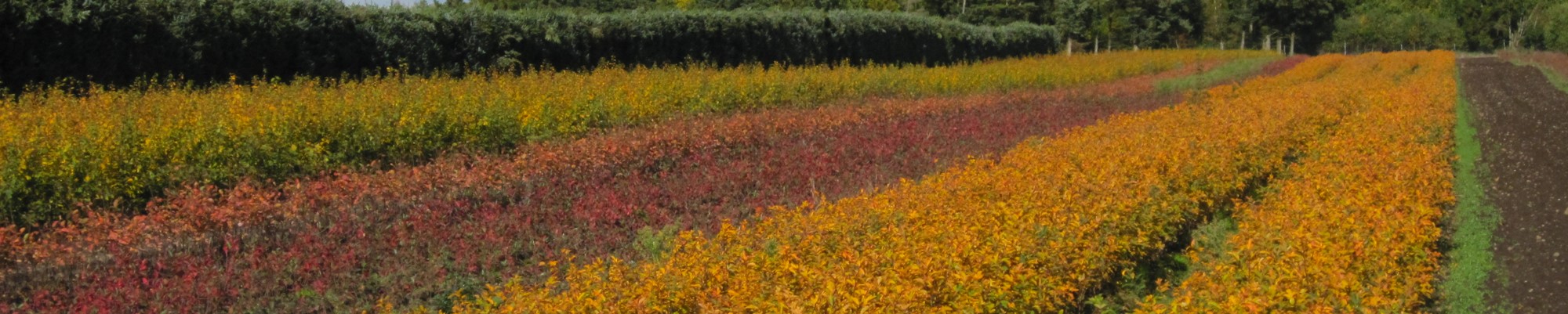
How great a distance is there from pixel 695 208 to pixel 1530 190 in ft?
28.6

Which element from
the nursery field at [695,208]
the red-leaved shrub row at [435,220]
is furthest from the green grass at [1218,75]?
the red-leaved shrub row at [435,220]

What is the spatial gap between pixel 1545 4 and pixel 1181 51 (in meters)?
52.4

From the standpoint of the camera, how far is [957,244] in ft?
17.5

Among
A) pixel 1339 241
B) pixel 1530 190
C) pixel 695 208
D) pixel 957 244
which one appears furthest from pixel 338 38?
pixel 1530 190

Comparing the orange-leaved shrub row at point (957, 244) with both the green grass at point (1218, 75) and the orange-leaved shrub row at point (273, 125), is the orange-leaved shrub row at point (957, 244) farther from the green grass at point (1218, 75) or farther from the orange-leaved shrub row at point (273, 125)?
the green grass at point (1218, 75)

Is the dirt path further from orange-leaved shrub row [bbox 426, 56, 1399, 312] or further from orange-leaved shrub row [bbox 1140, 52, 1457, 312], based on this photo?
orange-leaved shrub row [bbox 426, 56, 1399, 312]

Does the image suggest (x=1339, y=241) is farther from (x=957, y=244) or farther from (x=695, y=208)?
(x=695, y=208)

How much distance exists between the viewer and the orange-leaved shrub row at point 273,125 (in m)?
8.18

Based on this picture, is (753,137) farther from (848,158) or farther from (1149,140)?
(1149,140)

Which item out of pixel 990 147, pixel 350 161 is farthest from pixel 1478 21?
pixel 350 161

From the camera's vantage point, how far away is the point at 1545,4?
80.4 meters

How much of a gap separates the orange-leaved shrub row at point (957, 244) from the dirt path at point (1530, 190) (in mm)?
2121

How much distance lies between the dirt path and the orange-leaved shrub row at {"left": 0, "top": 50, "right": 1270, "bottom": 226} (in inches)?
337

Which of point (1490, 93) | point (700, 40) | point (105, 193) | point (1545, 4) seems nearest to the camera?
point (105, 193)
